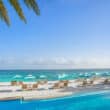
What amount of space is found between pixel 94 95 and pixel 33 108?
6.21m

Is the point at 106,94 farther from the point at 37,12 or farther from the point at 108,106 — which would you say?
the point at 37,12

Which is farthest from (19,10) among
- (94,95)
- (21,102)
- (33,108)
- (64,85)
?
(64,85)

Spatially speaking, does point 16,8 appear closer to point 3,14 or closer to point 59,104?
point 3,14

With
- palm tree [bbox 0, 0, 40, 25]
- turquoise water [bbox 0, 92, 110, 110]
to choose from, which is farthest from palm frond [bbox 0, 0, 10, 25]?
turquoise water [bbox 0, 92, 110, 110]

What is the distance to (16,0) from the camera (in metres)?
6.64

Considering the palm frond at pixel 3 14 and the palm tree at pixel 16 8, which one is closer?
the palm frond at pixel 3 14

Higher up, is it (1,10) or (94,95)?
(1,10)

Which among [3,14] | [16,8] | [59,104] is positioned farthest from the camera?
[59,104]

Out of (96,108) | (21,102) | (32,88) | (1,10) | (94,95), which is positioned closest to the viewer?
(1,10)

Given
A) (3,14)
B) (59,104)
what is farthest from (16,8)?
(59,104)

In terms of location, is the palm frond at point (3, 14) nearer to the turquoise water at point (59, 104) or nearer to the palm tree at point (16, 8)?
the palm tree at point (16, 8)

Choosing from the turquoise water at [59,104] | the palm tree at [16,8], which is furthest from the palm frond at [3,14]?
the turquoise water at [59,104]

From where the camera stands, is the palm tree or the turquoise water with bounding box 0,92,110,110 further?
the turquoise water with bounding box 0,92,110,110

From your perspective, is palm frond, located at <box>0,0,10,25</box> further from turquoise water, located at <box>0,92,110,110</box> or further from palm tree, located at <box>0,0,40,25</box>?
turquoise water, located at <box>0,92,110,110</box>
